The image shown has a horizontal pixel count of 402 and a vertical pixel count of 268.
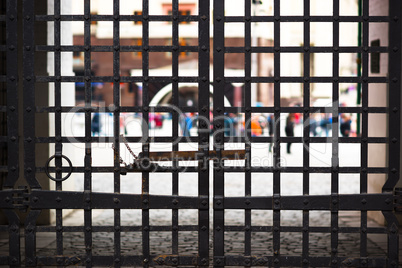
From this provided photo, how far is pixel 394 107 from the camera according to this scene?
16.5ft

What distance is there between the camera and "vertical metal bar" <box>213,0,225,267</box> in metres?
5.02

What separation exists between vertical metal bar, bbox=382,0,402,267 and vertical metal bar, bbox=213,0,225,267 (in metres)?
1.35

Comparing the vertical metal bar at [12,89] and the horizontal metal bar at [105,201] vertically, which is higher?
the vertical metal bar at [12,89]

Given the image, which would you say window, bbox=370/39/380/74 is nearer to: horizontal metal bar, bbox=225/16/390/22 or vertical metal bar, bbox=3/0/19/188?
horizontal metal bar, bbox=225/16/390/22

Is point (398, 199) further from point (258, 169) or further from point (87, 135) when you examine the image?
point (87, 135)

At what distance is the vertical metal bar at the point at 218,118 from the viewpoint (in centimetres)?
502

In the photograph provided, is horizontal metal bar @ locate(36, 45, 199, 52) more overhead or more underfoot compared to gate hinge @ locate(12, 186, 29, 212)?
more overhead

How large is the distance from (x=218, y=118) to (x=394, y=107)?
1419 mm

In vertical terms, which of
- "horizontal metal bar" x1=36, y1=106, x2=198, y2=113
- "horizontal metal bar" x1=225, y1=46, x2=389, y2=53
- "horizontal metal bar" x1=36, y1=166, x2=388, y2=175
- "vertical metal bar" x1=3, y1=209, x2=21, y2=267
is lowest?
"vertical metal bar" x1=3, y1=209, x2=21, y2=267

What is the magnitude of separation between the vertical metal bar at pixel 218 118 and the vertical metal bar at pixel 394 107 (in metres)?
1.35

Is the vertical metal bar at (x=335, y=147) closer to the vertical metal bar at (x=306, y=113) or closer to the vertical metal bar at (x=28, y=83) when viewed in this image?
the vertical metal bar at (x=306, y=113)

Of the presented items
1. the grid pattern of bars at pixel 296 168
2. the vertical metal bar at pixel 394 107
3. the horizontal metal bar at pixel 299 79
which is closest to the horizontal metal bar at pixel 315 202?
the grid pattern of bars at pixel 296 168

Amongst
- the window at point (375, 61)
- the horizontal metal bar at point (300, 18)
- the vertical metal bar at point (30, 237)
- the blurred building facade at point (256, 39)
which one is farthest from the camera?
the blurred building facade at point (256, 39)

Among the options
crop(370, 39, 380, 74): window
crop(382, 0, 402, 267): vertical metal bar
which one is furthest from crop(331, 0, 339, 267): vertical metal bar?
crop(370, 39, 380, 74): window
